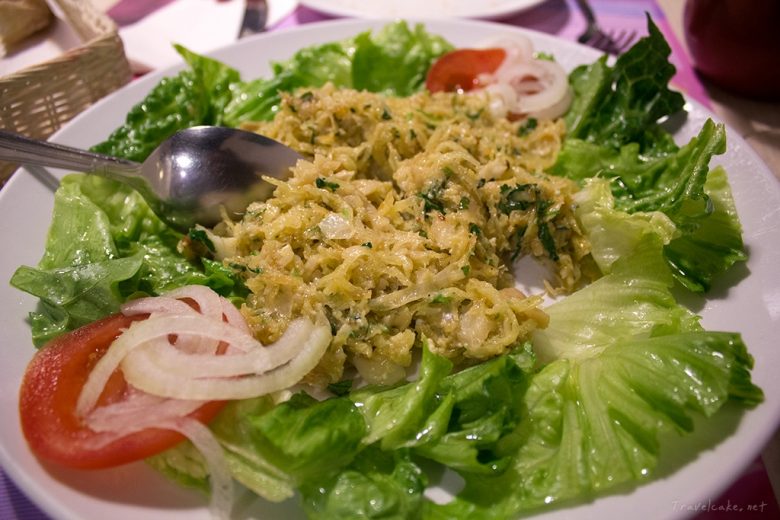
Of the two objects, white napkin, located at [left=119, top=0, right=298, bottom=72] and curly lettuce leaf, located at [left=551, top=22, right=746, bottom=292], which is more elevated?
white napkin, located at [left=119, top=0, right=298, bottom=72]

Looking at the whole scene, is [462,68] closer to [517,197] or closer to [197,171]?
[517,197]

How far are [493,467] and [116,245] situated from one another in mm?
2357

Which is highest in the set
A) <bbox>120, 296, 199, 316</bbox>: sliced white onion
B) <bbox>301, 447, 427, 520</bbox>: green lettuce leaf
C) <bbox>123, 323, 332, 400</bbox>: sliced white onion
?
<bbox>120, 296, 199, 316</bbox>: sliced white onion

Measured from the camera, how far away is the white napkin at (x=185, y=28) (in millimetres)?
5234

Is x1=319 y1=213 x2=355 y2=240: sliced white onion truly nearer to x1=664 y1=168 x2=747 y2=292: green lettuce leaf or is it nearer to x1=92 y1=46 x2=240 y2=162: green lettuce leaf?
x1=92 y1=46 x2=240 y2=162: green lettuce leaf

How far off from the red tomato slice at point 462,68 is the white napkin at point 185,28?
219cm

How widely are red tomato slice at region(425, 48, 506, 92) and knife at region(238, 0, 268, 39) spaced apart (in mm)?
2068

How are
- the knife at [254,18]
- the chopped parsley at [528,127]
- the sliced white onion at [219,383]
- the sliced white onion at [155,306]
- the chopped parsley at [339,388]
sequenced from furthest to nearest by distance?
the knife at [254,18] → the chopped parsley at [528,127] → the chopped parsley at [339,388] → the sliced white onion at [155,306] → the sliced white onion at [219,383]

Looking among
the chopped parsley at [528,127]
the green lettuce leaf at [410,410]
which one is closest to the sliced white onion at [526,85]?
the chopped parsley at [528,127]

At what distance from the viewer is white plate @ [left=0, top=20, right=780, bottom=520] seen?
2.13 m

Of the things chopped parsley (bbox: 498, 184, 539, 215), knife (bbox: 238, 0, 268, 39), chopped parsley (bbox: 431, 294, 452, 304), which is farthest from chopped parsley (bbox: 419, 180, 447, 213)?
knife (bbox: 238, 0, 268, 39)

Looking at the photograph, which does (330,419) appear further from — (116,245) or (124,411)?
(116,245)

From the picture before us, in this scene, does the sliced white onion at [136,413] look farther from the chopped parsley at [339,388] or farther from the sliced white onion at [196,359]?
the chopped parsley at [339,388]

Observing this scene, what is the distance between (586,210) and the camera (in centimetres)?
331
